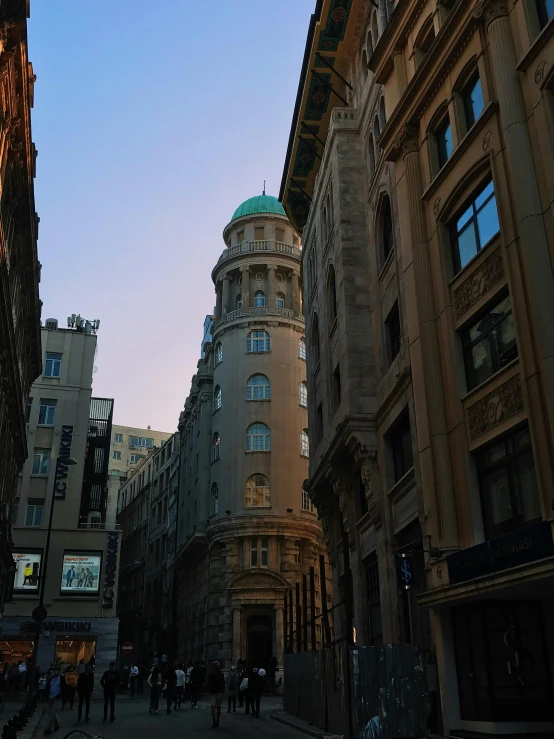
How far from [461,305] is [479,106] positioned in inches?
189

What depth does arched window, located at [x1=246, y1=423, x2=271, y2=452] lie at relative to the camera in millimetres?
50750

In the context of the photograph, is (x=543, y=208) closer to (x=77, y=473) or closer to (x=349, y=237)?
(x=349, y=237)

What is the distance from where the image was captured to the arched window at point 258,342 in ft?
176

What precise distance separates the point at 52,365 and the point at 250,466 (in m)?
15.8

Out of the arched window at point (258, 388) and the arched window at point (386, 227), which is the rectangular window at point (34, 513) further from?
the arched window at point (386, 227)

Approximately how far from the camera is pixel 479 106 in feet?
57.0

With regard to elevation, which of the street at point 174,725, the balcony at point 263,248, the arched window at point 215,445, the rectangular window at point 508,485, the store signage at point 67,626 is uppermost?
the balcony at point 263,248

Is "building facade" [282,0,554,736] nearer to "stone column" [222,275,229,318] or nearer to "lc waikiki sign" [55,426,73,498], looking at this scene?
"lc waikiki sign" [55,426,73,498]

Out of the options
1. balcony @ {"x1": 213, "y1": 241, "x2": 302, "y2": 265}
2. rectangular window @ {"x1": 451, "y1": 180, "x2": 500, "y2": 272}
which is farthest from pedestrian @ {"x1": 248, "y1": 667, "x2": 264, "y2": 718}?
balcony @ {"x1": 213, "y1": 241, "x2": 302, "y2": 265}

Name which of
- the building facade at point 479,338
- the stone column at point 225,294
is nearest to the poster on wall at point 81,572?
the stone column at point 225,294

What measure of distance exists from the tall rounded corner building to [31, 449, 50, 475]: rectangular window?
1169 centimetres

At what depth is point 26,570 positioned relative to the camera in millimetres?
44562

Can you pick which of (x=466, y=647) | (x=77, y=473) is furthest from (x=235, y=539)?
(x=466, y=647)

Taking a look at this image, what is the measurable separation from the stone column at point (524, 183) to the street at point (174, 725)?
1173cm
